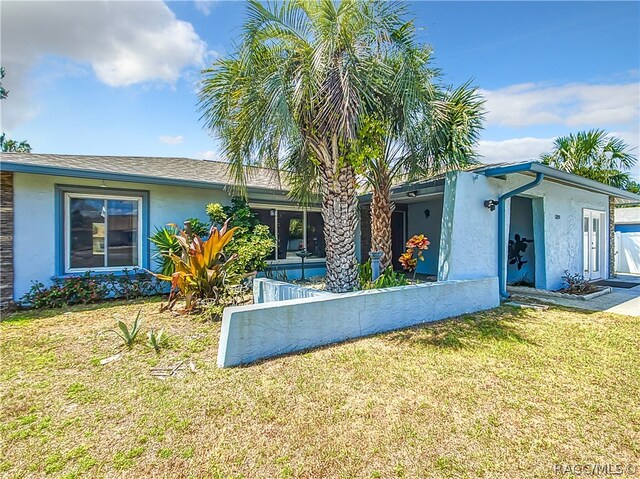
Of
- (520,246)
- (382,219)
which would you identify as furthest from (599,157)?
(382,219)

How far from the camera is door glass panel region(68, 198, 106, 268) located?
844 cm

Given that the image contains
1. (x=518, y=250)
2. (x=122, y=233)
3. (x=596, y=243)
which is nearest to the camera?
(x=122, y=233)

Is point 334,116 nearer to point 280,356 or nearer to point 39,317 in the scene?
point 280,356

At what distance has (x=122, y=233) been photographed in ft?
30.0

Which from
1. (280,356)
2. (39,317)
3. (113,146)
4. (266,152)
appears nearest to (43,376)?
(280,356)

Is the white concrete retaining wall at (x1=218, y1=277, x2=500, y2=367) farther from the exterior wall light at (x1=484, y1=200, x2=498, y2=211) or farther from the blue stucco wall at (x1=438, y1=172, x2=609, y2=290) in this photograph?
the exterior wall light at (x1=484, y1=200, x2=498, y2=211)

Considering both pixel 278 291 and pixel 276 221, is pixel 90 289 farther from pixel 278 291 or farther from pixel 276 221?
pixel 276 221

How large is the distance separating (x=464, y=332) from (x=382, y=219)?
411 centimetres

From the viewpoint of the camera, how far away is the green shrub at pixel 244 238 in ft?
28.0

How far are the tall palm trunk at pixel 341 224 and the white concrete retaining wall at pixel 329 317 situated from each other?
1.31 m

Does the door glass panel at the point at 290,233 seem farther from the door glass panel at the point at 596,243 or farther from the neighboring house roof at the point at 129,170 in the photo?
the door glass panel at the point at 596,243

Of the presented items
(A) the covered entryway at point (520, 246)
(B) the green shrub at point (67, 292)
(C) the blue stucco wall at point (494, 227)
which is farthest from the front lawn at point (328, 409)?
(A) the covered entryway at point (520, 246)

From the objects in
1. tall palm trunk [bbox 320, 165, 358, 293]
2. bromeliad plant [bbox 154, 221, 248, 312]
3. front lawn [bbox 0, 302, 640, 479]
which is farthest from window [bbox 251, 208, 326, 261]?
front lawn [bbox 0, 302, 640, 479]

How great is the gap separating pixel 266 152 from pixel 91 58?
21.5ft
